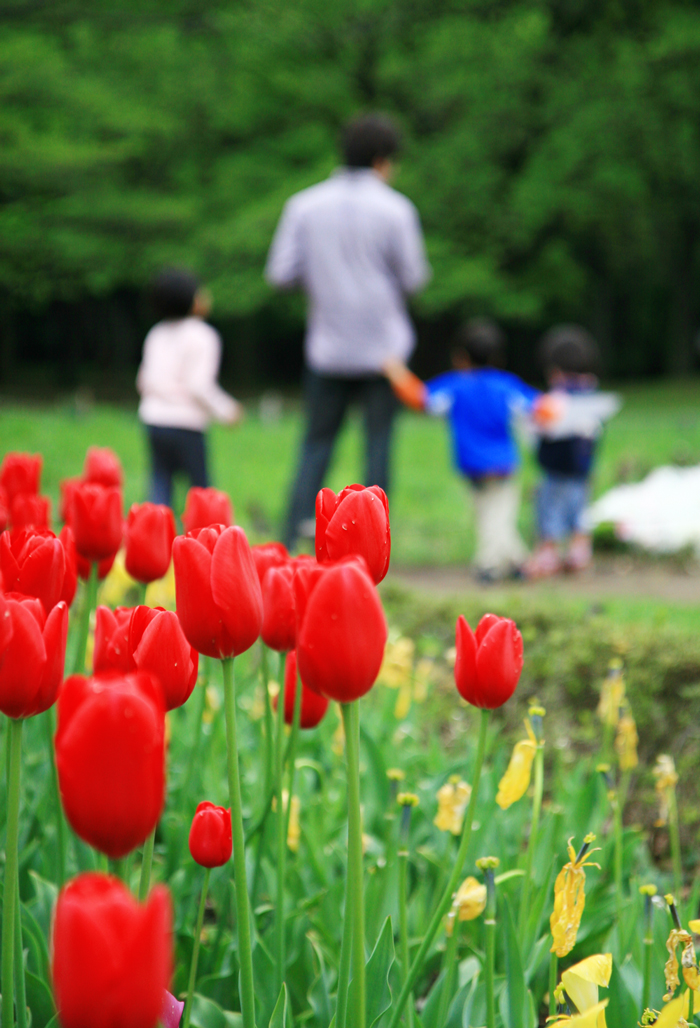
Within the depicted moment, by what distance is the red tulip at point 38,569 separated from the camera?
3.53 ft

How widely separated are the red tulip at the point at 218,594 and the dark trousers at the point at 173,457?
469cm

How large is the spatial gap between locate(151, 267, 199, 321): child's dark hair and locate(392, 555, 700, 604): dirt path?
6.22 feet

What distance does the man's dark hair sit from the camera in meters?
5.12

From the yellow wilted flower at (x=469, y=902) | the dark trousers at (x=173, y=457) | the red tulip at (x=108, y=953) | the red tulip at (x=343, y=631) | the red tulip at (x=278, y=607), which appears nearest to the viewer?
the red tulip at (x=108, y=953)

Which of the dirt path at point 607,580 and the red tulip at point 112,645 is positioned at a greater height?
the red tulip at point 112,645

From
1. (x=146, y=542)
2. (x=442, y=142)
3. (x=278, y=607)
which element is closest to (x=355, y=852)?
(x=278, y=607)

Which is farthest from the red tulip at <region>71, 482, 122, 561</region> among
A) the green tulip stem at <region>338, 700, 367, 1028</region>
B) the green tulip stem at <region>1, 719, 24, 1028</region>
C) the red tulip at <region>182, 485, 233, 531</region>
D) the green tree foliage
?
the green tree foliage

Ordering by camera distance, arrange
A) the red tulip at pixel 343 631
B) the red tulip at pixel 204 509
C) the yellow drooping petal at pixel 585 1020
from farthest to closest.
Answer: the red tulip at pixel 204 509, the yellow drooping petal at pixel 585 1020, the red tulip at pixel 343 631

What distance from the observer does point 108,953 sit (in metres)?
0.58

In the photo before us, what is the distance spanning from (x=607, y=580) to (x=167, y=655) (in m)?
5.52

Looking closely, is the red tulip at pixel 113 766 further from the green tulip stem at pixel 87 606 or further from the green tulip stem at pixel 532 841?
the green tulip stem at pixel 87 606

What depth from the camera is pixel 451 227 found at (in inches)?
993

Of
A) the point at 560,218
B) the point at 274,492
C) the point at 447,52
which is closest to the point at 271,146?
the point at 447,52

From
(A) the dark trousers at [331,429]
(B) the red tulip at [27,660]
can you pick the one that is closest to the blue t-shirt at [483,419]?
(A) the dark trousers at [331,429]
